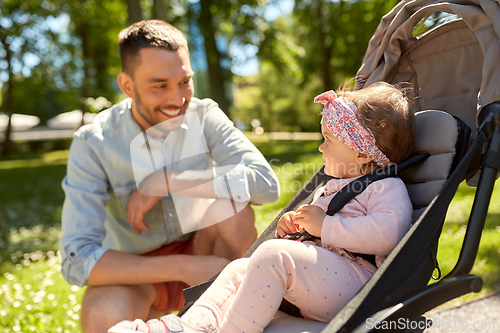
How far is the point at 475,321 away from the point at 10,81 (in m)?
18.0

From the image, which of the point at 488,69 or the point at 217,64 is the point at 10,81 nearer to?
the point at 217,64

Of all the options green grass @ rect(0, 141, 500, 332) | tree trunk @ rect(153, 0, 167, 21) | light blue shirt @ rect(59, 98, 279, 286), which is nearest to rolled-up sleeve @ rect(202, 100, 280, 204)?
light blue shirt @ rect(59, 98, 279, 286)

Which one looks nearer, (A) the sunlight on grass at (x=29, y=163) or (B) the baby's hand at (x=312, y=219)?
(B) the baby's hand at (x=312, y=219)

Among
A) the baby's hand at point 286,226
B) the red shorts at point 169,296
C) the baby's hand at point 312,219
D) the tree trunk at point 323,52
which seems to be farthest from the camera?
the tree trunk at point 323,52

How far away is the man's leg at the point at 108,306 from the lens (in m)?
2.05

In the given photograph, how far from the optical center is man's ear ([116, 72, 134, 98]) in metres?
2.60

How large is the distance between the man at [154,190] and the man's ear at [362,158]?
700mm

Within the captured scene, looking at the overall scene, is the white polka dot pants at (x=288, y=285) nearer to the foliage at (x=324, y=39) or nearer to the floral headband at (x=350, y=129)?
the floral headband at (x=350, y=129)

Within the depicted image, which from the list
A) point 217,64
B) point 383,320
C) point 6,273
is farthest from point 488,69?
point 217,64

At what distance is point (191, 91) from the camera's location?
8.55ft

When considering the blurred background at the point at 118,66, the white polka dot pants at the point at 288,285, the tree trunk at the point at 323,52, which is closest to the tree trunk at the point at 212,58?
the blurred background at the point at 118,66

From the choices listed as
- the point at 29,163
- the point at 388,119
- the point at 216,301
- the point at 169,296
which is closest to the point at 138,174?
the point at 169,296

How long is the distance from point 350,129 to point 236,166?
813mm

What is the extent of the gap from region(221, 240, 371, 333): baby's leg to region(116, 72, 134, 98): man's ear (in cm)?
159
